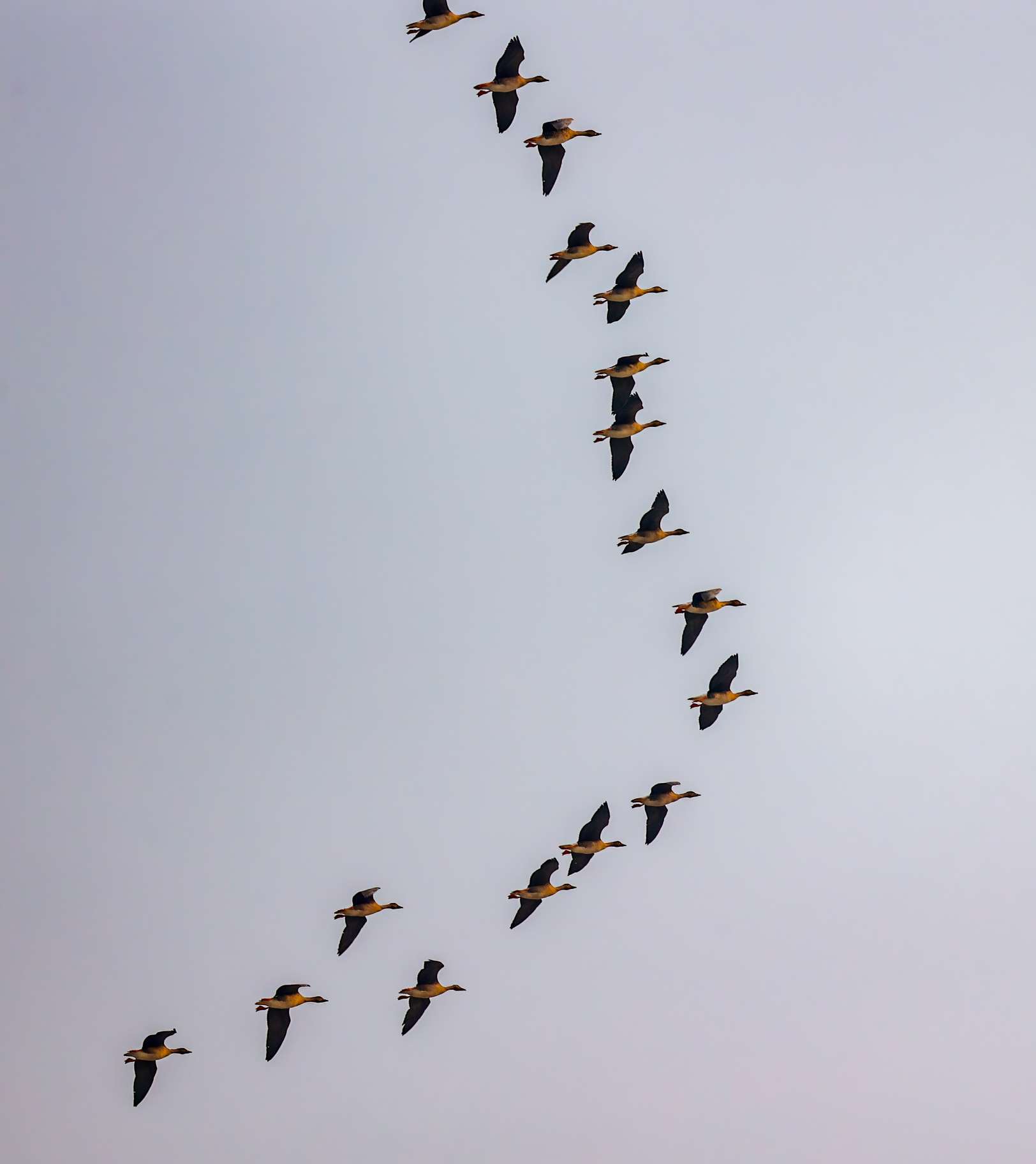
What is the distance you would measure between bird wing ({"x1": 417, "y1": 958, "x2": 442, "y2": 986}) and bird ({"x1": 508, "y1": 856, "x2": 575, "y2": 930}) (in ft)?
6.64

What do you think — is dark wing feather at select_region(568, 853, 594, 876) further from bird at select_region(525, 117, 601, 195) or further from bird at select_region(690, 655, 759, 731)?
bird at select_region(525, 117, 601, 195)

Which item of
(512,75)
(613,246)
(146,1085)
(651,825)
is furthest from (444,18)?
(146,1085)

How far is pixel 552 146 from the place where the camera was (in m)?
51.8

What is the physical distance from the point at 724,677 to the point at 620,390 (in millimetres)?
7035

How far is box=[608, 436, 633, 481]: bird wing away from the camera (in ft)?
179

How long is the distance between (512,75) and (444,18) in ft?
6.09

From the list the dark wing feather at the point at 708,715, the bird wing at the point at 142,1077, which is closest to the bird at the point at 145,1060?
the bird wing at the point at 142,1077

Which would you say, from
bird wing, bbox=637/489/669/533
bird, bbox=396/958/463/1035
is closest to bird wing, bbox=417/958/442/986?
bird, bbox=396/958/463/1035

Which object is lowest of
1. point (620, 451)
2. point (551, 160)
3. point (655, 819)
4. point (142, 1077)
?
point (142, 1077)

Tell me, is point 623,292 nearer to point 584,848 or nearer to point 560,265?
point 560,265

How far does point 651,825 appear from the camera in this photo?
5450 cm

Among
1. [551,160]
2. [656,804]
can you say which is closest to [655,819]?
[656,804]

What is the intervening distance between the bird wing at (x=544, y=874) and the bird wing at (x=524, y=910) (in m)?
0.49

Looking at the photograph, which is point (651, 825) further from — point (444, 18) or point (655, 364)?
point (444, 18)
